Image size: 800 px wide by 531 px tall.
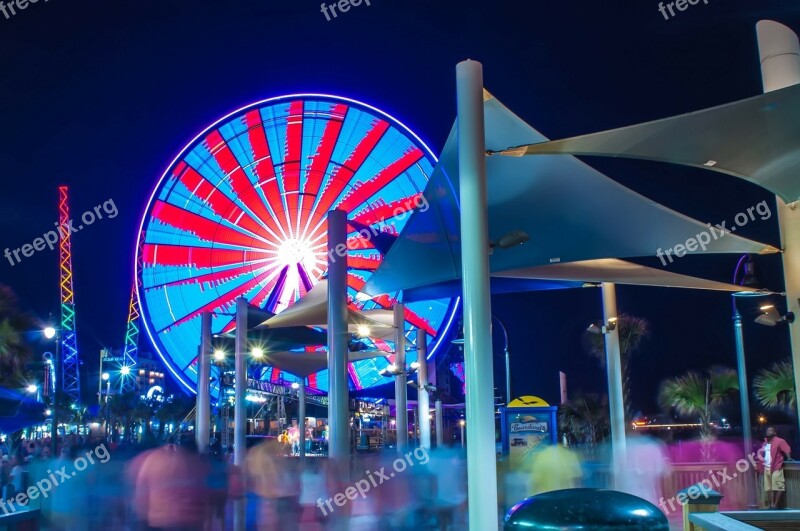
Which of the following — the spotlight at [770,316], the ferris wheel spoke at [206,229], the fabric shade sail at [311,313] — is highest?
the ferris wheel spoke at [206,229]

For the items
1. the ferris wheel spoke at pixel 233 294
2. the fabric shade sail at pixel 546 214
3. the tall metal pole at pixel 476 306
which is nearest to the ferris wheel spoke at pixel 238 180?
the ferris wheel spoke at pixel 233 294

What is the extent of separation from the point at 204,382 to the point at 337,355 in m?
13.5

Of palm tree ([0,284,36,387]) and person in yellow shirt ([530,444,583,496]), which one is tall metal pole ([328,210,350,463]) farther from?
palm tree ([0,284,36,387])

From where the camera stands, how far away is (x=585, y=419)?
34.8 meters

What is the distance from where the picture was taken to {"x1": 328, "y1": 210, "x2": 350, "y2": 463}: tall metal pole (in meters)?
14.4

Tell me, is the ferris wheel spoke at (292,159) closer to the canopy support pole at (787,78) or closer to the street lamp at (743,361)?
the street lamp at (743,361)

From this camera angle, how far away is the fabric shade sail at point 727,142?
8648 mm

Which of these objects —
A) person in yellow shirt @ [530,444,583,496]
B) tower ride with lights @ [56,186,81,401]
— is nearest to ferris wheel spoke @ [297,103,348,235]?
person in yellow shirt @ [530,444,583,496]

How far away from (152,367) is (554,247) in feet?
405

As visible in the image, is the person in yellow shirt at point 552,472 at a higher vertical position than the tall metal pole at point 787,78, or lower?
lower

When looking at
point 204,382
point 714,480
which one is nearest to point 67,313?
point 204,382

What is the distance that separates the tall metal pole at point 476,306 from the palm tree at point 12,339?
574 inches

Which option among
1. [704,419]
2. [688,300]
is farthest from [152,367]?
[704,419]

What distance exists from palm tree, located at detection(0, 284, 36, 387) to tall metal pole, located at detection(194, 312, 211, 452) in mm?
7003
